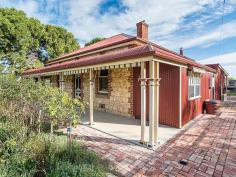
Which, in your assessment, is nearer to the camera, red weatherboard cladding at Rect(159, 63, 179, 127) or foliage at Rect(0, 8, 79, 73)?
red weatherboard cladding at Rect(159, 63, 179, 127)

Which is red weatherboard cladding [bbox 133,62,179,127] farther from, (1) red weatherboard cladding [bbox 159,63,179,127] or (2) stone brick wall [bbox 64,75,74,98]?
(2) stone brick wall [bbox 64,75,74,98]

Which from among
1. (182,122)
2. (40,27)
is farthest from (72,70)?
(40,27)

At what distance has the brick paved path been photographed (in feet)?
14.6

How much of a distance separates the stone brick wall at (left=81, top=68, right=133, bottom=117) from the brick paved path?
10.8 ft

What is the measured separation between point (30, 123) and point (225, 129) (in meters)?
7.82

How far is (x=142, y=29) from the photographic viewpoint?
42.7ft

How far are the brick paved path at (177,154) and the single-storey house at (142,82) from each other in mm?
751

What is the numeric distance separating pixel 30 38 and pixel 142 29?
17506mm

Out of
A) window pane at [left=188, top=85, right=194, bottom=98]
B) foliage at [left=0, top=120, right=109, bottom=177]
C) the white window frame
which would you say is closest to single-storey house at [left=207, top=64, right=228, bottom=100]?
the white window frame

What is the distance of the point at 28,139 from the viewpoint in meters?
5.03

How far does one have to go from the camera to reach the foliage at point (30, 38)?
855 inches

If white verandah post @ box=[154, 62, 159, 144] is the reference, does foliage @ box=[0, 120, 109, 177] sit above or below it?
below

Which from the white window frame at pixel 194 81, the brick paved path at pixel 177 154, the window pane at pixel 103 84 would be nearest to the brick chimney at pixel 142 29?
the window pane at pixel 103 84

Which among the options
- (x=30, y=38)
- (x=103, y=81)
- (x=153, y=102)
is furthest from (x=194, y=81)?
(x=30, y=38)
